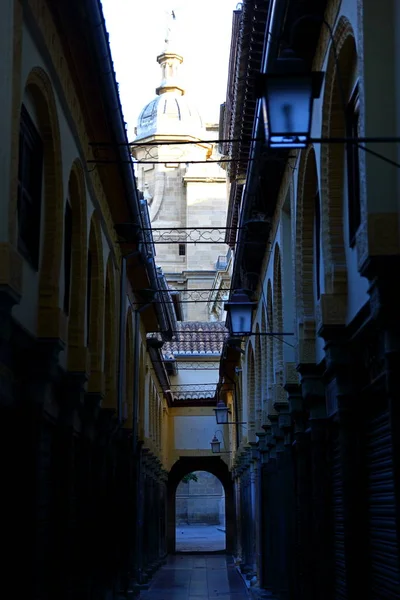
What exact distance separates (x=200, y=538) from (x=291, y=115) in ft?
170

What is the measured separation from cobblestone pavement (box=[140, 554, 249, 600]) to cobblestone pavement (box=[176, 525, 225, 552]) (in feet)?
22.0

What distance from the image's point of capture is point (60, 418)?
13086 millimetres

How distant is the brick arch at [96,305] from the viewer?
16.0m

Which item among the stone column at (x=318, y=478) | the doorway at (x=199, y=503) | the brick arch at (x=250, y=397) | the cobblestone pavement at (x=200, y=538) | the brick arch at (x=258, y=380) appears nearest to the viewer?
the stone column at (x=318, y=478)

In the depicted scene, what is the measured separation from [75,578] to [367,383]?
19.1 ft

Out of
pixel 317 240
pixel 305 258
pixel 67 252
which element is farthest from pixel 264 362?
pixel 67 252

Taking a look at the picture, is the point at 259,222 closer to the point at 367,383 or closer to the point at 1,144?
the point at 367,383

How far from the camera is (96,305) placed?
16203 millimetres

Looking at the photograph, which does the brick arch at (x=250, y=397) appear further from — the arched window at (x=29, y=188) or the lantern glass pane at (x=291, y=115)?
the lantern glass pane at (x=291, y=115)

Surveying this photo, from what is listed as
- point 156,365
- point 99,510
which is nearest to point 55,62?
point 99,510

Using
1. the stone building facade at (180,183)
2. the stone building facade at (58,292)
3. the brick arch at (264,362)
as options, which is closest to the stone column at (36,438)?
the stone building facade at (58,292)

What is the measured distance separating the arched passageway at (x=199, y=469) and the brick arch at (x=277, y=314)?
26457 millimetres

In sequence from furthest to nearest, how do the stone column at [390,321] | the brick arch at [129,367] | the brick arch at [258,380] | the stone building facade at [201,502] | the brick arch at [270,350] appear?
1. the stone building facade at [201,502]
2. the brick arch at [129,367]
3. the brick arch at [258,380]
4. the brick arch at [270,350]
5. the stone column at [390,321]

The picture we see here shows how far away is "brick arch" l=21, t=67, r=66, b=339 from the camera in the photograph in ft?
37.1
